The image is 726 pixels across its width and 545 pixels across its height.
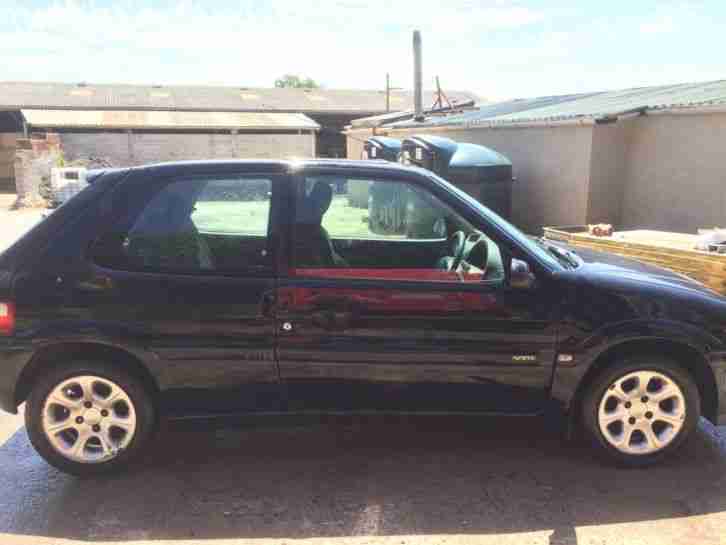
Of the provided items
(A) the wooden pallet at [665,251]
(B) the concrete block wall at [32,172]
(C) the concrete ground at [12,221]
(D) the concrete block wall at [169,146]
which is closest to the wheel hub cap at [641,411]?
(A) the wooden pallet at [665,251]

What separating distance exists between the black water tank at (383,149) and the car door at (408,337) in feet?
35.1

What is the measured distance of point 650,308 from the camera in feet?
10.5

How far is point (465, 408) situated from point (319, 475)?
854mm

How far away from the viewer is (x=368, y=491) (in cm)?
316

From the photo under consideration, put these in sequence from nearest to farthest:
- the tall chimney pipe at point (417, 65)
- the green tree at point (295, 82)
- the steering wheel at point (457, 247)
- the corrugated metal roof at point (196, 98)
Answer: the steering wheel at point (457, 247) → the tall chimney pipe at point (417, 65) → the corrugated metal roof at point (196, 98) → the green tree at point (295, 82)

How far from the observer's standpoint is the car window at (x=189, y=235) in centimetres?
318

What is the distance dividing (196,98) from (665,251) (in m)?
31.2

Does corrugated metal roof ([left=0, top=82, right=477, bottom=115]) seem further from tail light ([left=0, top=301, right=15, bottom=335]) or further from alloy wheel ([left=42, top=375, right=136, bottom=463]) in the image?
alloy wheel ([left=42, top=375, right=136, bottom=463])

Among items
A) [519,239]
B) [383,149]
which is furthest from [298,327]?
[383,149]

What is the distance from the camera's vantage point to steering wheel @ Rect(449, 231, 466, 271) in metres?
3.65

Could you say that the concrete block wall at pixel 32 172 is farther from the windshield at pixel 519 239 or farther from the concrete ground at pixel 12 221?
the windshield at pixel 519 239

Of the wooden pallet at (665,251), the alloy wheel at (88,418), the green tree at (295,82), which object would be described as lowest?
the alloy wheel at (88,418)

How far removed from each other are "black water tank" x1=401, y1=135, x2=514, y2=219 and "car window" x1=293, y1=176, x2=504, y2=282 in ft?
22.5

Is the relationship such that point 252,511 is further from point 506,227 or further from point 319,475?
point 506,227
